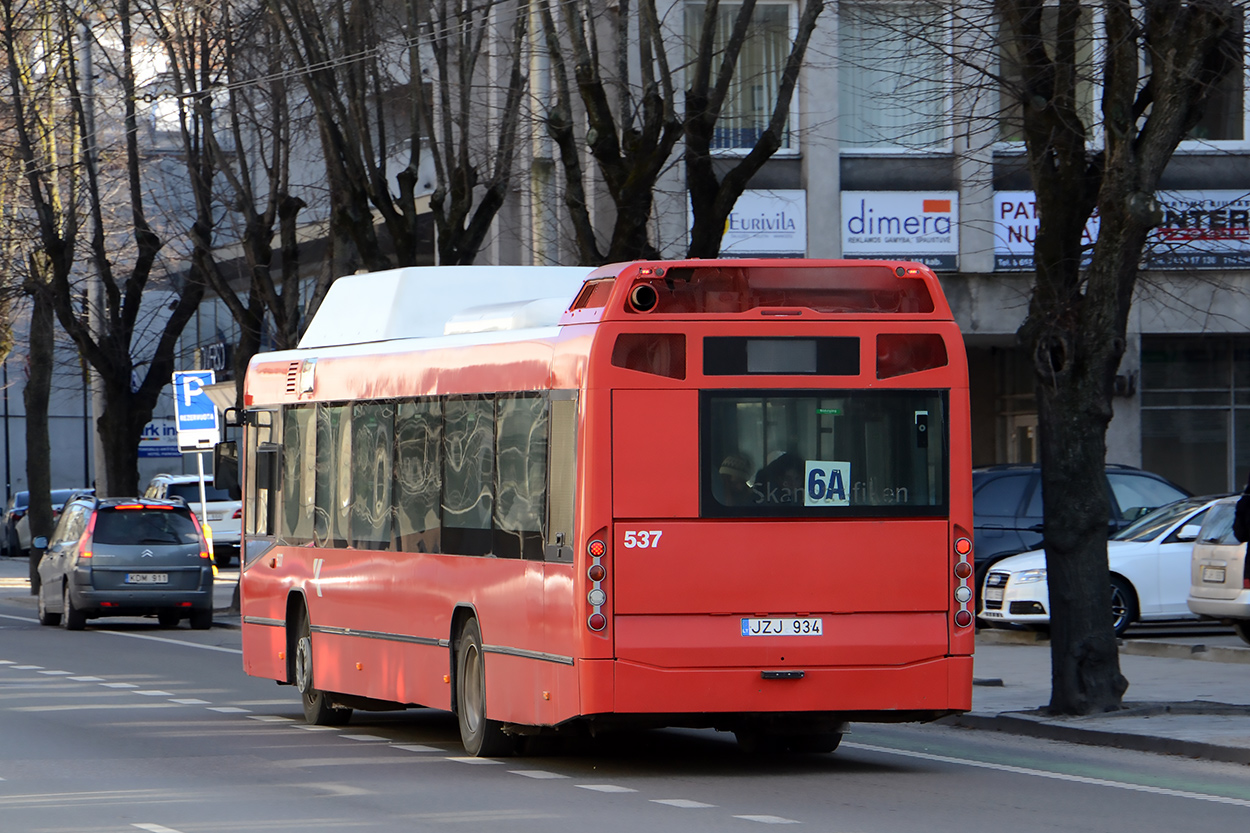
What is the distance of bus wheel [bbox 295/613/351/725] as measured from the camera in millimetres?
15148

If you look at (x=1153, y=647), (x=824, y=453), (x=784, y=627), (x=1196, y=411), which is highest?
(x=1196, y=411)

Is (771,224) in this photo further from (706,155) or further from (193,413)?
(706,155)

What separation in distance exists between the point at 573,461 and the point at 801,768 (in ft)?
7.57

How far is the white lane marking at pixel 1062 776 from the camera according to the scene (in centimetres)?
1073

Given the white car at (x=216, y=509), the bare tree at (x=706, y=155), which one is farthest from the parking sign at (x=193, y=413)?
the bare tree at (x=706, y=155)

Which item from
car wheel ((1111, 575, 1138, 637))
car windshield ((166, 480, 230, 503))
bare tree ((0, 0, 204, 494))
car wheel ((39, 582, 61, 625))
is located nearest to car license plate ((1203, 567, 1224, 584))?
car wheel ((1111, 575, 1138, 637))

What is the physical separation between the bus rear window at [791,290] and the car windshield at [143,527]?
17333 mm

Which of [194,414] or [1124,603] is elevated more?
[194,414]

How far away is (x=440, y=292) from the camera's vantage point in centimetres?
1451

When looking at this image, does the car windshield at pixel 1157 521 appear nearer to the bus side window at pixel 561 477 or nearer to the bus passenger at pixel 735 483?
the bus passenger at pixel 735 483

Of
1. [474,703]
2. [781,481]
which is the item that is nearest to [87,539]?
[474,703]

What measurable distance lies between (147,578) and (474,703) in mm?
15532

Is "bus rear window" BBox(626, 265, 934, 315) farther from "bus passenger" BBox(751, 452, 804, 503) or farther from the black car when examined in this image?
the black car

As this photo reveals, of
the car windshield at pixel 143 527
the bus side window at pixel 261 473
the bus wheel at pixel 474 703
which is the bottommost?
the bus wheel at pixel 474 703
